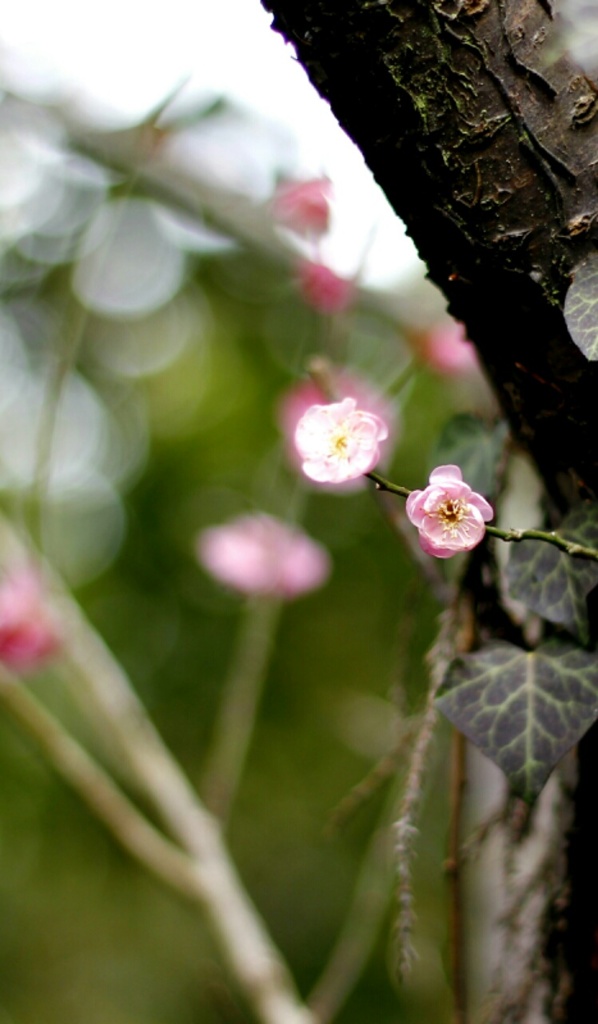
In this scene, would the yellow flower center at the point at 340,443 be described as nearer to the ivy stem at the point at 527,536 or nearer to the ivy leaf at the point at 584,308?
the ivy stem at the point at 527,536

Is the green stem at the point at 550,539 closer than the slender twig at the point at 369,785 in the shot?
Yes

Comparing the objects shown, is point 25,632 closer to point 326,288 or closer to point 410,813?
point 326,288

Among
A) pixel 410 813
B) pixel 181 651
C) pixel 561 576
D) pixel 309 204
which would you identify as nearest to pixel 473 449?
pixel 561 576

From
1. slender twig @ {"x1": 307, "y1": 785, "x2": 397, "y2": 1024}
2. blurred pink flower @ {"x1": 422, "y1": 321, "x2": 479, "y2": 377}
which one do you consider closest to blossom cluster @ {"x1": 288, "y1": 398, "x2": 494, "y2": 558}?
slender twig @ {"x1": 307, "y1": 785, "x2": 397, "y2": 1024}

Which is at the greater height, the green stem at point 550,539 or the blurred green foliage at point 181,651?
the green stem at point 550,539

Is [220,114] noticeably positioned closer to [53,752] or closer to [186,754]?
[53,752]

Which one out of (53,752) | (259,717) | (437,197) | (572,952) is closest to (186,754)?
(259,717)

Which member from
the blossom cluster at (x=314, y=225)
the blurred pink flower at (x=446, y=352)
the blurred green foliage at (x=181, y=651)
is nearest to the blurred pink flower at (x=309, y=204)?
the blossom cluster at (x=314, y=225)
